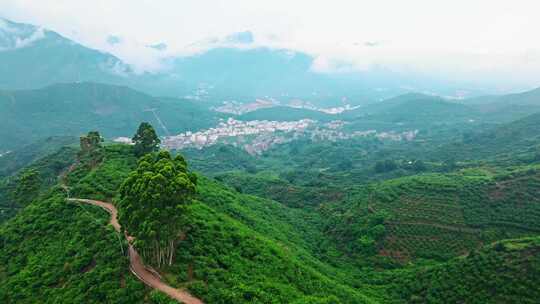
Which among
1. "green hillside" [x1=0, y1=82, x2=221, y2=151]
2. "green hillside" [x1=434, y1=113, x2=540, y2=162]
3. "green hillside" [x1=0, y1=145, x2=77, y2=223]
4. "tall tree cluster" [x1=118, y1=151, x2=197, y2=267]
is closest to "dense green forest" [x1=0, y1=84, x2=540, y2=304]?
"tall tree cluster" [x1=118, y1=151, x2=197, y2=267]

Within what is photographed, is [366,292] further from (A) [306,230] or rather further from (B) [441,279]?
(A) [306,230]

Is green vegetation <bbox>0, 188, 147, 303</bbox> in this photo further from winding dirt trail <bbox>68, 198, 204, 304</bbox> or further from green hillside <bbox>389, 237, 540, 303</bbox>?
green hillside <bbox>389, 237, 540, 303</bbox>

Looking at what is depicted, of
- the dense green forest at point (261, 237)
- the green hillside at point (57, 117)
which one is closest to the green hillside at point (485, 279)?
the dense green forest at point (261, 237)

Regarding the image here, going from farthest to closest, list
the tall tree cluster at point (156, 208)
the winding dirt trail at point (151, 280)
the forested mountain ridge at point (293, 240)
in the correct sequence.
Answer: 1. the forested mountain ridge at point (293, 240)
2. the tall tree cluster at point (156, 208)
3. the winding dirt trail at point (151, 280)

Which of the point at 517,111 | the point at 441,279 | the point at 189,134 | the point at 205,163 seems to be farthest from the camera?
the point at 189,134

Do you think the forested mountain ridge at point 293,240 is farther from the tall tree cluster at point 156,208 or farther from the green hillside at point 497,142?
the green hillside at point 497,142

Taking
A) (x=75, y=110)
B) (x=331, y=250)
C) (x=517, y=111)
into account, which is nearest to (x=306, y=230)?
(x=331, y=250)

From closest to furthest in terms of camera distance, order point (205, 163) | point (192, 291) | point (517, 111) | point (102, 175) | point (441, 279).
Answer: point (192, 291) < point (441, 279) < point (102, 175) < point (205, 163) < point (517, 111)
